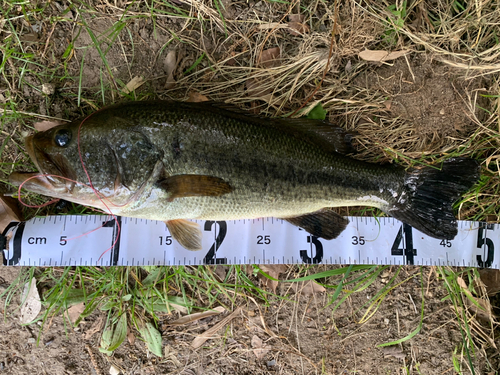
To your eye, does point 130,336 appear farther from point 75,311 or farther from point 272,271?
point 272,271

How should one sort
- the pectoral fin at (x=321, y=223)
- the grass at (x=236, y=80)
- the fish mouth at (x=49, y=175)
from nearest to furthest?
1. the fish mouth at (x=49, y=175)
2. the pectoral fin at (x=321, y=223)
3. the grass at (x=236, y=80)

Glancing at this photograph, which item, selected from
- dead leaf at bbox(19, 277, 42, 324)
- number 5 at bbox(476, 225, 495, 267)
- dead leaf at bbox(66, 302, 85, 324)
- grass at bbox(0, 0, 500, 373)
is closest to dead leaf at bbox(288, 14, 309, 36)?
grass at bbox(0, 0, 500, 373)

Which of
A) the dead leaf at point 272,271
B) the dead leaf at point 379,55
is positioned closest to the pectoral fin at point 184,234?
the dead leaf at point 272,271

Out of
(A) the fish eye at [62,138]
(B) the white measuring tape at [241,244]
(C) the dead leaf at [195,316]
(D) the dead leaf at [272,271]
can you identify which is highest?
(A) the fish eye at [62,138]

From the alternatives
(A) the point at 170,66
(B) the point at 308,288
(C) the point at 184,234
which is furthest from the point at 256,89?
(B) the point at 308,288

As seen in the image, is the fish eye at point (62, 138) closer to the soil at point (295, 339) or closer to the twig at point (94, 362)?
the soil at point (295, 339)

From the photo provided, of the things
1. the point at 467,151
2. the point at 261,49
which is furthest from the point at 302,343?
the point at 261,49
